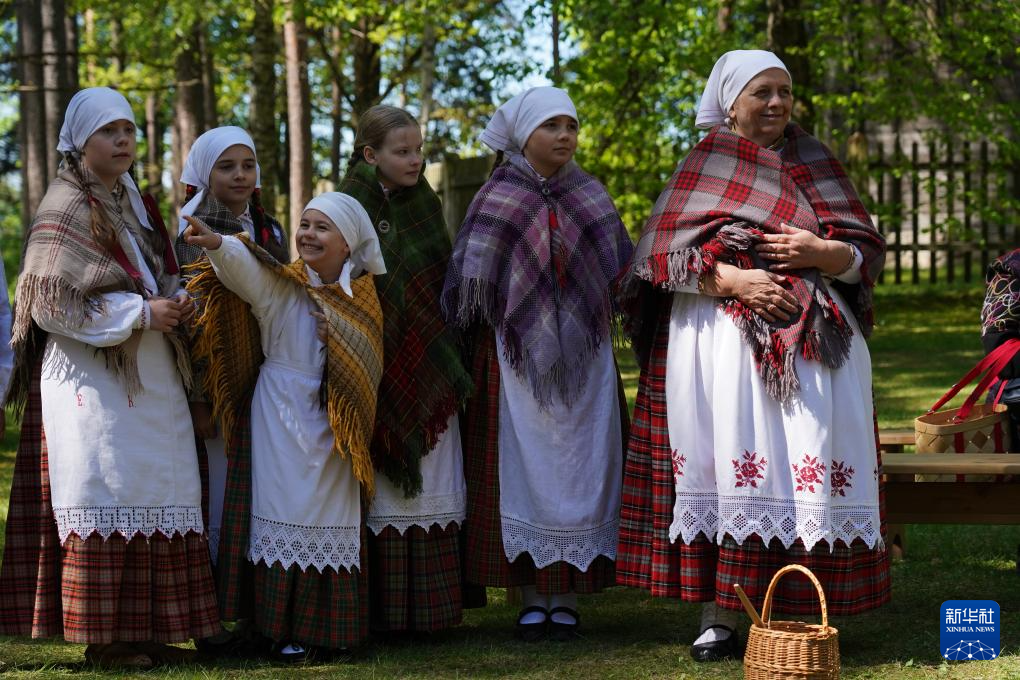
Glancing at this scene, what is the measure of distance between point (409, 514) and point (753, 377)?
124cm

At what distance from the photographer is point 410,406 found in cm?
416

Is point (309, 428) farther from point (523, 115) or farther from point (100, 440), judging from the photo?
point (523, 115)

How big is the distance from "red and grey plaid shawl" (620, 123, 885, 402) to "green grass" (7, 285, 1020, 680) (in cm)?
93

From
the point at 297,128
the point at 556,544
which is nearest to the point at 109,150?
the point at 556,544

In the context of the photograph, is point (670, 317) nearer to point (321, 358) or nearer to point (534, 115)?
point (534, 115)

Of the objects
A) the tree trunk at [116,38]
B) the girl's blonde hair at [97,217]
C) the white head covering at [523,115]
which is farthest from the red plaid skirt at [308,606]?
the tree trunk at [116,38]

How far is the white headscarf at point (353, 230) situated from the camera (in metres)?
3.98

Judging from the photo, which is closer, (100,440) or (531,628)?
(100,440)

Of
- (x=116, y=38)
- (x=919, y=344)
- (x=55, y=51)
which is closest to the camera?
(x=55, y=51)

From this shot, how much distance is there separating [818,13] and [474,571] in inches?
351

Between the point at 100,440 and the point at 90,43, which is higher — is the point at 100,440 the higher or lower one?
the lower one

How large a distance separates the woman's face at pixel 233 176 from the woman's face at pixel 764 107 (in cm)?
164

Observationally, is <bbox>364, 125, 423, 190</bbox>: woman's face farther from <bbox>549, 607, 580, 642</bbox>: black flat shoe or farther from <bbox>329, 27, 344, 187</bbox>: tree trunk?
<bbox>329, 27, 344, 187</bbox>: tree trunk

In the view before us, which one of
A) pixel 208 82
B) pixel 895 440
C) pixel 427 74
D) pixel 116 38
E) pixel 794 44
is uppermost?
pixel 116 38
